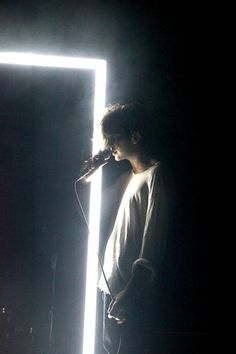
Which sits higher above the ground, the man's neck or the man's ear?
the man's ear

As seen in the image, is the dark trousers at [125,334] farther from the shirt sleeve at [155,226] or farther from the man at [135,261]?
the shirt sleeve at [155,226]

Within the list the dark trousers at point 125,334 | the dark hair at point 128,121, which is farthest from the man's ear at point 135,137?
the dark trousers at point 125,334

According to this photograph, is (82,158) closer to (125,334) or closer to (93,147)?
(93,147)

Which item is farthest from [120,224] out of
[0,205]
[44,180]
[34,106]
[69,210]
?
[34,106]

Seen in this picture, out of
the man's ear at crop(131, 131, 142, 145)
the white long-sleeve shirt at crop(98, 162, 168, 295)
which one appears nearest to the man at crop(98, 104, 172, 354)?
the white long-sleeve shirt at crop(98, 162, 168, 295)

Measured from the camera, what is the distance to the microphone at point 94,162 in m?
1.47

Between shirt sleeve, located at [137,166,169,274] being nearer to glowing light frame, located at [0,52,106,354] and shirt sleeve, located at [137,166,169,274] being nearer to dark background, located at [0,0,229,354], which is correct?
dark background, located at [0,0,229,354]

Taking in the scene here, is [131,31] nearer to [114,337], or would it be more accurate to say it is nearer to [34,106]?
[34,106]

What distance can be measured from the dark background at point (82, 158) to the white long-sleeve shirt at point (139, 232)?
96mm

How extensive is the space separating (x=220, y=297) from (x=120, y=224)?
0.47 metres

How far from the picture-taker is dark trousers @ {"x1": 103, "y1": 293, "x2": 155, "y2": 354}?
4.72 ft

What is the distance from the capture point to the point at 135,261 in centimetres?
143

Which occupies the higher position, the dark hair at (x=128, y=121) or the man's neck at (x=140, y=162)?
the dark hair at (x=128, y=121)

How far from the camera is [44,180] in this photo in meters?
1.53
